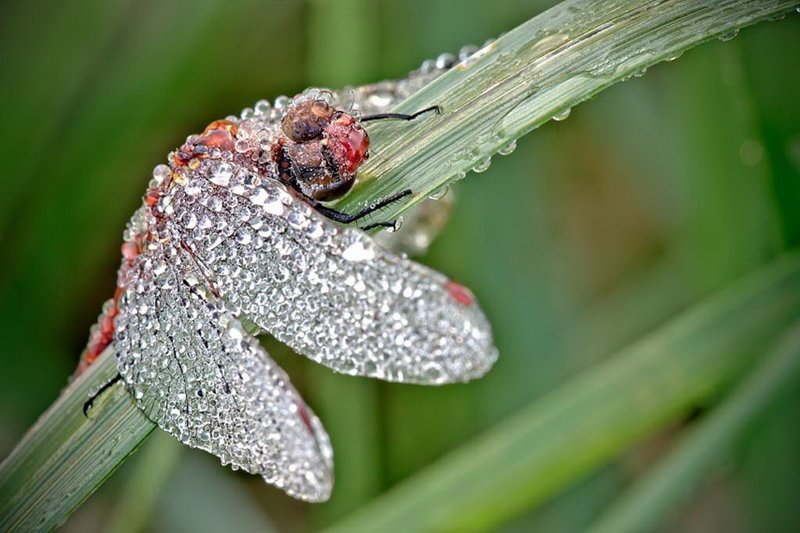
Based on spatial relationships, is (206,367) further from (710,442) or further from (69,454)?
(710,442)

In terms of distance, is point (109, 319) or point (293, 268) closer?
point (293, 268)

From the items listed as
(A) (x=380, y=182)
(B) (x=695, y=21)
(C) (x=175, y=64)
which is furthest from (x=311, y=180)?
(C) (x=175, y=64)

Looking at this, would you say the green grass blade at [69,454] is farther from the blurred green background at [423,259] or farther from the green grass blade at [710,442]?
the green grass blade at [710,442]

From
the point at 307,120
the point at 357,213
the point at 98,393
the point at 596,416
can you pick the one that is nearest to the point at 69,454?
the point at 98,393

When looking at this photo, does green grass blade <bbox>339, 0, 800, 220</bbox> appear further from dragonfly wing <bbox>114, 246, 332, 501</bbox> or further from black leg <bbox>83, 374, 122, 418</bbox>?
black leg <bbox>83, 374, 122, 418</bbox>

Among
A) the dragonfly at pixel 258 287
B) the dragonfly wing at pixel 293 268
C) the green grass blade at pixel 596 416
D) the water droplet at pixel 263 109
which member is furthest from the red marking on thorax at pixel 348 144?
the green grass blade at pixel 596 416

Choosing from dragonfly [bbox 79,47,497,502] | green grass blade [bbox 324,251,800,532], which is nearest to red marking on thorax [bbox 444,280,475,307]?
dragonfly [bbox 79,47,497,502]

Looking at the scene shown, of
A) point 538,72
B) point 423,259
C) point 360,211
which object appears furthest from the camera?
point 423,259
